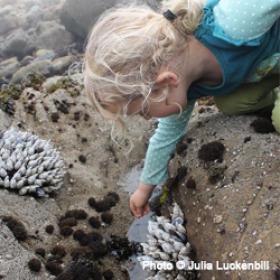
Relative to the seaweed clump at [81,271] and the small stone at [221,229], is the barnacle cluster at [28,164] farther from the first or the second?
the small stone at [221,229]

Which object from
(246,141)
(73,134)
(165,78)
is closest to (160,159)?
(246,141)

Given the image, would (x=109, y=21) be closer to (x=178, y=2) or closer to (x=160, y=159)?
(x=178, y=2)

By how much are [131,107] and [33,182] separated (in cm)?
203

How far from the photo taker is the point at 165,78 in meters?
4.05

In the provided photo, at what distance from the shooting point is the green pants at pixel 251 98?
493 centimetres

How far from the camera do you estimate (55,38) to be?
49.8 ft

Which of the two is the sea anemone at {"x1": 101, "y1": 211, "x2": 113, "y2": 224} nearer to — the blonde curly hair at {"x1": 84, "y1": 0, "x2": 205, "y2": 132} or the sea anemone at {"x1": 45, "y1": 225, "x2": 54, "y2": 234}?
the sea anemone at {"x1": 45, "y1": 225, "x2": 54, "y2": 234}

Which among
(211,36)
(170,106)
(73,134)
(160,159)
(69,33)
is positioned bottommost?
(69,33)

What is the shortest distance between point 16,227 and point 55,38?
35.6 feet

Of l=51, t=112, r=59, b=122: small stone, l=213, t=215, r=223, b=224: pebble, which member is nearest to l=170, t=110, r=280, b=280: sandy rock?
l=213, t=215, r=223, b=224: pebble

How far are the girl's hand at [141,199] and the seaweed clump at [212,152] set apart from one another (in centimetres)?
66

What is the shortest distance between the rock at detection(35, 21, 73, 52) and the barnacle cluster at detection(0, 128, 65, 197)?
8643 millimetres

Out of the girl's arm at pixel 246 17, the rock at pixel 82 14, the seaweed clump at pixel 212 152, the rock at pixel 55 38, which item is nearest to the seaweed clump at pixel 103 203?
the seaweed clump at pixel 212 152

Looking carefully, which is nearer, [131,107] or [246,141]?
[131,107]
